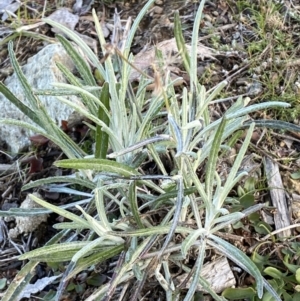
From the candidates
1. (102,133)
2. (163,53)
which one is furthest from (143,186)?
(163,53)

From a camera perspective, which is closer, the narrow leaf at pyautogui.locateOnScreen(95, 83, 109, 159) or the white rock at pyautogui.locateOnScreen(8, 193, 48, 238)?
the narrow leaf at pyautogui.locateOnScreen(95, 83, 109, 159)

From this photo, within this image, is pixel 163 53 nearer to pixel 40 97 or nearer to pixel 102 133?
pixel 40 97

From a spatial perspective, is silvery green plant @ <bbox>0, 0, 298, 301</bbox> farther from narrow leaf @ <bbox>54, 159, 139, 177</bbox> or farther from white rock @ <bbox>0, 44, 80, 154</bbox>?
white rock @ <bbox>0, 44, 80, 154</bbox>

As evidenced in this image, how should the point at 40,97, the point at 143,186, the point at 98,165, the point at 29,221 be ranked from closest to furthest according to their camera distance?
the point at 98,165, the point at 143,186, the point at 29,221, the point at 40,97

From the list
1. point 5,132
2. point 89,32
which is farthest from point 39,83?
point 89,32

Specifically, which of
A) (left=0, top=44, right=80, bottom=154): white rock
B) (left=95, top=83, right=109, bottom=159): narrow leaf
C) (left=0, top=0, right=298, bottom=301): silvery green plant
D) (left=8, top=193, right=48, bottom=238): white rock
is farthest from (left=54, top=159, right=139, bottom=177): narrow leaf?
(left=0, top=44, right=80, bottom=154): white rock

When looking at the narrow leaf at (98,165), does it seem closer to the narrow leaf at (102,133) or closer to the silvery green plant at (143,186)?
the silvery green plant at (143,186)
